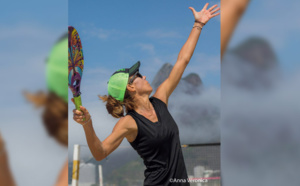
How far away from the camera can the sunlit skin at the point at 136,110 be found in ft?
5.31

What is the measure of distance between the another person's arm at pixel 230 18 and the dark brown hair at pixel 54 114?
176 centimetres

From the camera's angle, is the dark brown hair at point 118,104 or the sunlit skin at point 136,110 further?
the dark brown hair at point 118,104

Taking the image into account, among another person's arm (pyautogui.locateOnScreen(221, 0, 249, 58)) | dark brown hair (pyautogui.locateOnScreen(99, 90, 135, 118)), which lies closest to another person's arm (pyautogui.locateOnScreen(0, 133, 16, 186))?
dark brown hair (pyautogui.locateOnScreen(99, 90, 135, 118))

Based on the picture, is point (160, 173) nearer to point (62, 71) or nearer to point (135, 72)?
point (135, 72)

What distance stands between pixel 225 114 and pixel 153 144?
39cm

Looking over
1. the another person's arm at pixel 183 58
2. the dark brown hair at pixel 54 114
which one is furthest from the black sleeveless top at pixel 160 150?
the dark brown hair at pixel 54 114

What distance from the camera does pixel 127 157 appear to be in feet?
13.0

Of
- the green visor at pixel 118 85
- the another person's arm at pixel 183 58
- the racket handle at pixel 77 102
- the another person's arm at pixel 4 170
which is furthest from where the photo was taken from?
the another person's arm at pixel 4 170

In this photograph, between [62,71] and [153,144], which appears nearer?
[153,144]

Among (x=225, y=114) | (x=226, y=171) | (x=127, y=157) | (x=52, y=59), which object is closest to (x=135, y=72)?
(x=225, y=114)

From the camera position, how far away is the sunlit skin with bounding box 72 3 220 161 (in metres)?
1.62

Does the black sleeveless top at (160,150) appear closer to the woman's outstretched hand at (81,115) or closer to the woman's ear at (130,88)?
→ the woman's ear at (130,88)

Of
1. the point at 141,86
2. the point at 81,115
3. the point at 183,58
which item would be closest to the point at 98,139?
the point at 81,115

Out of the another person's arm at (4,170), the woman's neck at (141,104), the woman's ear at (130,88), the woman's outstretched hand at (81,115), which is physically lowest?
the another person's arm at (4,170)
